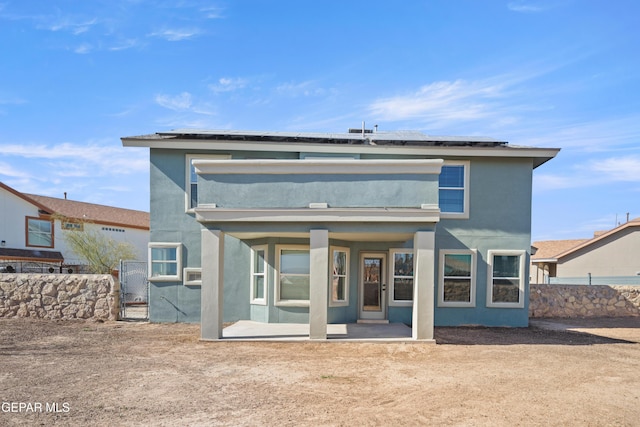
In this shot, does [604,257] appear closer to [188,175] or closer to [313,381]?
[188,175]

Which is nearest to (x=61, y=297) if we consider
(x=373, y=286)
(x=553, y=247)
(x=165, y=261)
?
(x=165, y=261)

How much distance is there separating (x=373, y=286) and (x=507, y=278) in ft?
15.2

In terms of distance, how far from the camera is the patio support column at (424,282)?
11.4 metres

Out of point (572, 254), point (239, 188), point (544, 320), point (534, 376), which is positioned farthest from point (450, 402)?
point (572, 254)

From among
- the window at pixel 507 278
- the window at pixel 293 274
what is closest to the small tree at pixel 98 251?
the window at pixel 293 274

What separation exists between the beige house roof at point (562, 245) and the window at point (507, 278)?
18.0 metres

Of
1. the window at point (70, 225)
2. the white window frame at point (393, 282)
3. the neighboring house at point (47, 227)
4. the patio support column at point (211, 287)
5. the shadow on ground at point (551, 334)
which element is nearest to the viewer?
the patio support column at point (211, 287)

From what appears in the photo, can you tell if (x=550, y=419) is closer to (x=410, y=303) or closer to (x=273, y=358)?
(x=273, y=358)

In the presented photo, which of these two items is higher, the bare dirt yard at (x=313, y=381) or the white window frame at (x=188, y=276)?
the white window frame at (x=188, y=276)

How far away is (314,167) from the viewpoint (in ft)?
38.2

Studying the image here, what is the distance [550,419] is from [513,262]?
9458 mm

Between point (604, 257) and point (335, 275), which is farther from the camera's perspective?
point (604, 257)

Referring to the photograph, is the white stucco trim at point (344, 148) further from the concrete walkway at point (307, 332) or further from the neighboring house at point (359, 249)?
the concrete walkway at point (307, 332)

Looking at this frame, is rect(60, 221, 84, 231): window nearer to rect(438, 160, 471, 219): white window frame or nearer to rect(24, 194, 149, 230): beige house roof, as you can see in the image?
rect(24, 194, 149, 230): beige house roof
